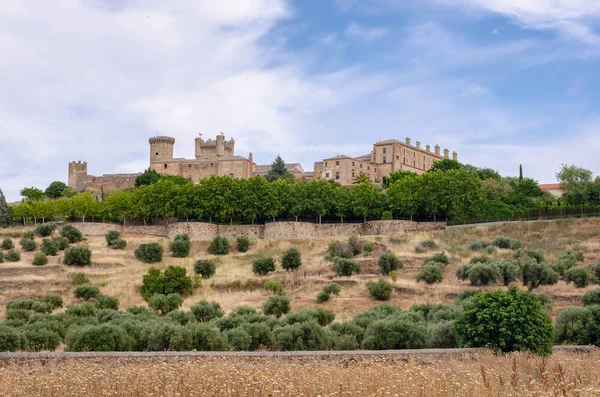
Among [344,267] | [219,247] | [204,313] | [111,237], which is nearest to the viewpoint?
[204,313]

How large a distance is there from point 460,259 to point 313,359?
104ft

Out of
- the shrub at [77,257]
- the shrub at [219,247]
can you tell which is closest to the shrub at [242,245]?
the shrub at [219,247]

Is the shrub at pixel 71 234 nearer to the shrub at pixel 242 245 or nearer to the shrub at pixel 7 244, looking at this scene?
the shrub at pixel 7 244

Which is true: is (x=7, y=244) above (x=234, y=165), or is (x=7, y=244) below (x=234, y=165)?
below

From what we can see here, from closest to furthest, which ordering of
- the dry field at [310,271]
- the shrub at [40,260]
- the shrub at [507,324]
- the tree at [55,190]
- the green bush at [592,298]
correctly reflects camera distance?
the shrub at [507,324] → the green bush at [592,298] → the dry field at [310,271] → the shrub at [40,260] → the tree at [55,190]

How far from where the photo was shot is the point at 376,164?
9288 cm

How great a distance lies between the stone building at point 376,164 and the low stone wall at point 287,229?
27.0m

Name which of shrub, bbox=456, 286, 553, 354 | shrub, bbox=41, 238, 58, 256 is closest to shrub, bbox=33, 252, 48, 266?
shrub, bbox=41, 238, 58, 256

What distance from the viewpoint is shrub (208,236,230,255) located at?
173 feet

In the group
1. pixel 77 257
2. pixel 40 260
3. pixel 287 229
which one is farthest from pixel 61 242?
pixel 287 229

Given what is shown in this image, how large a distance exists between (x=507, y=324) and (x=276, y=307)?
15.9 metres

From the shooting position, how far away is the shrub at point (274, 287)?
37.8 m

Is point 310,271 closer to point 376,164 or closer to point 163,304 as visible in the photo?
point 163,304

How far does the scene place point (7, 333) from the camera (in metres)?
20.9
